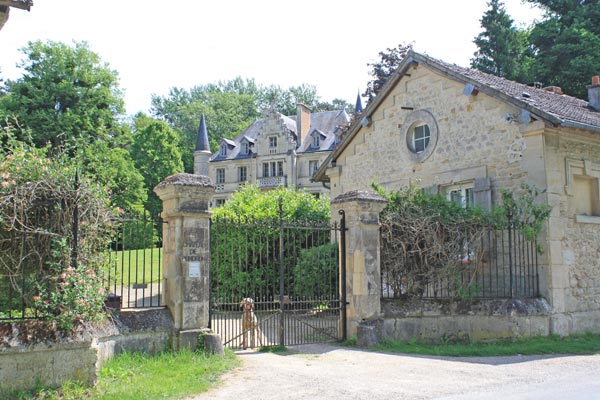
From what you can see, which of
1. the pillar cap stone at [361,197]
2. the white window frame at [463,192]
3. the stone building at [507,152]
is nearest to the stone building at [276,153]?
the stone building at [507,152]

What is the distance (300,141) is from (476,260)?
117 feet

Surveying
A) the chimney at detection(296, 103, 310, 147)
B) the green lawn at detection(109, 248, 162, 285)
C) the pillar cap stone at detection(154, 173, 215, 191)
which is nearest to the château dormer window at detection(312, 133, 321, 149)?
the chimney at detection(296, 103, 310, 147)

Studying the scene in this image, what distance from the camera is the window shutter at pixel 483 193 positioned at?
12.7 m

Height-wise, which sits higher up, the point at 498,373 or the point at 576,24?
the point at 576,24

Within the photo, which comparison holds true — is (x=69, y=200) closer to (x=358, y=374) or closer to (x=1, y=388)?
(x=1, y=388)

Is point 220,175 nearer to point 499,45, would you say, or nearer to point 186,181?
point 499,45

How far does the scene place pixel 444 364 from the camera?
28.1 ft

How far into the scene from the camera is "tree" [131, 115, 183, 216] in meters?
41.2

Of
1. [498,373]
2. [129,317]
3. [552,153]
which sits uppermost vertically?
[552,153]

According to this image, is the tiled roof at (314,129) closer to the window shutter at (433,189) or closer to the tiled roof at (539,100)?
the tiled roof at (539,100)

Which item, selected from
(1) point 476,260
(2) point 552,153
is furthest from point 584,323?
(2) point 552,153

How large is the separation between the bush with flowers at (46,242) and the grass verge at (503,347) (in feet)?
16.7

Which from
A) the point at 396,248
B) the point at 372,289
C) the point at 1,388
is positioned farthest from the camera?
the point at 396,248

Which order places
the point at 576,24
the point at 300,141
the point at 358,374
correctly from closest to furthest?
the point at 358,374 → the point at 576,24 → the point at 300,141
